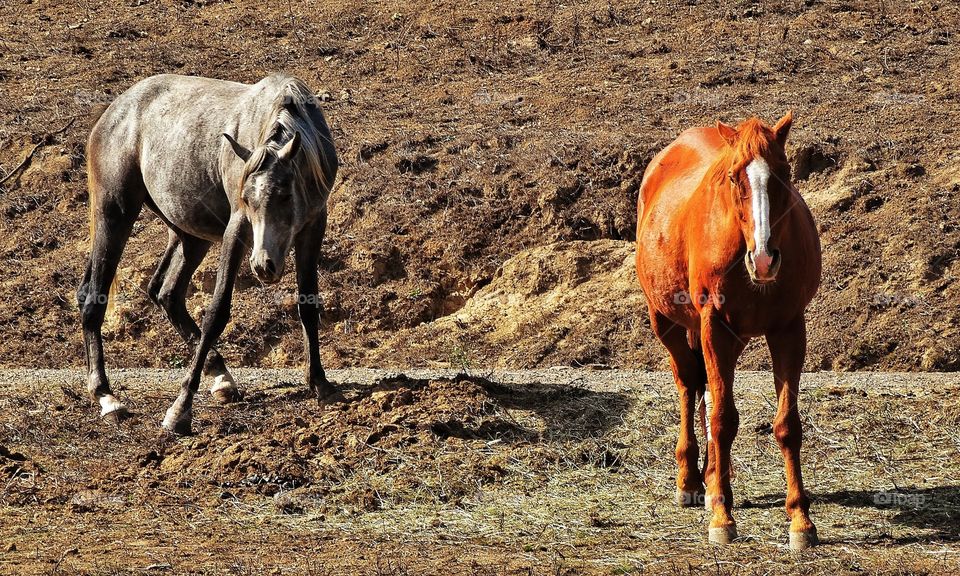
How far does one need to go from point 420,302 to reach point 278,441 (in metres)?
5.20

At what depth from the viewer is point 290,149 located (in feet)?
26.5

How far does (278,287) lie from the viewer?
1351 centimetres

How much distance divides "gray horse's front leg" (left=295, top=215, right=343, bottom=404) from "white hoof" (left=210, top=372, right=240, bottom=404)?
0.61 meters

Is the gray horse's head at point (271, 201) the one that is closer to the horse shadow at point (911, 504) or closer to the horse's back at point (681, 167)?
the horse's back at point (681, 167)

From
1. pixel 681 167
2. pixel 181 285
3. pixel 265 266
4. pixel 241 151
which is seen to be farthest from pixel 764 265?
pixel 181 285

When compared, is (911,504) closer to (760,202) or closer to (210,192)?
(760,202)

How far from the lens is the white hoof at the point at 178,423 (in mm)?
8578

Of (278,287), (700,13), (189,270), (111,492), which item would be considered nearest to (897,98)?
(700,13)

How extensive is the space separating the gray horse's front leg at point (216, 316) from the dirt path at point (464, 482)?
181 mm

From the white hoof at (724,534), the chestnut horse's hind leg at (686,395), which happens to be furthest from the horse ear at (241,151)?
the white hoof at (724,534)

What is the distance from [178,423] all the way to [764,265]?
186 inches

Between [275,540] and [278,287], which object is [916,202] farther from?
[275,540]

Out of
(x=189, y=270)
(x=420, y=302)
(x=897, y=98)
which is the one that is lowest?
(x=420, y=302)

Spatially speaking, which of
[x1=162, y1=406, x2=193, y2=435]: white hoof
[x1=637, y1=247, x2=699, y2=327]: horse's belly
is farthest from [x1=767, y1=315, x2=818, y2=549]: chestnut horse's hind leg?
[x1=162, y1=406, x2=193, y2=435]: white hoof
